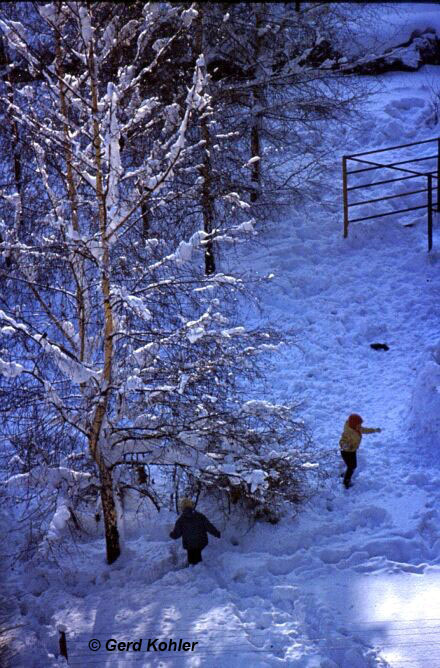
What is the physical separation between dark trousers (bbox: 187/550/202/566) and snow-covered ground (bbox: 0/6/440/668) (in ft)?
0.35

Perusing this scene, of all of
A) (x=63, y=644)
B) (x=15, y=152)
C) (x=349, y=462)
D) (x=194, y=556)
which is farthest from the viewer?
(x=15, y=152)

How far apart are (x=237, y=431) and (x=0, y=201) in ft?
13.7

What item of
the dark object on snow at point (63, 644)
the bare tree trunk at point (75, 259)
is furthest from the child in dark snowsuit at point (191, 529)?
the bare tree trunk at point (75, 259)

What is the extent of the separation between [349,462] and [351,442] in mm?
281

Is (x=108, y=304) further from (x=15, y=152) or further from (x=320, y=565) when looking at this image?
(x=15, y=152)

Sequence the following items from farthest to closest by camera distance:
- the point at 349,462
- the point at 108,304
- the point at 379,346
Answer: the point at 379,346 < the point at 349,462 < the point at 108,304

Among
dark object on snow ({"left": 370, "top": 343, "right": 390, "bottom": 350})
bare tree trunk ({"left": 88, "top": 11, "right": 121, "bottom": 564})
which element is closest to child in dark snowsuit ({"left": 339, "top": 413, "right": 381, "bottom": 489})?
bare tree trunk ({"left": 88, "top": 11, "right": 121, "bottom": 564})

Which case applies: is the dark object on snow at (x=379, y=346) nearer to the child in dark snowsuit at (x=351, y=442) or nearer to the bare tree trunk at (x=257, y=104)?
the child in dark snowsuit at (x=351, y=442)

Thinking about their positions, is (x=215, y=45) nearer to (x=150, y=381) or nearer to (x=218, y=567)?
(x=150, y=381)

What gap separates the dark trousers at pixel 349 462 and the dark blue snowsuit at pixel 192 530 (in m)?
2.05

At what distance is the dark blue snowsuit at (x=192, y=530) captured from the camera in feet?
25.0

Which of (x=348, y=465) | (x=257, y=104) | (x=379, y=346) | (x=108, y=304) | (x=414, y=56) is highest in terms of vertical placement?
(x=414, y=56)

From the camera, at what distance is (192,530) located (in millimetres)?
7602

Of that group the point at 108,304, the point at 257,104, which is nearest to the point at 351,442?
the point at 108,304
